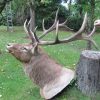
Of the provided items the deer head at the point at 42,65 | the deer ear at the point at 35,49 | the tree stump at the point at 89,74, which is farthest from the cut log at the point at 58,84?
the deer ear at the point at 35,49

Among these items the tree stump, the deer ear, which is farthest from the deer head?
the tree stump

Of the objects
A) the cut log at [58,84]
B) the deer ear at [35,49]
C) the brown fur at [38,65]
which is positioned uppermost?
the deer ear at [35,49]

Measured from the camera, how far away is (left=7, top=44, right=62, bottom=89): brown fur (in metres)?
7.16

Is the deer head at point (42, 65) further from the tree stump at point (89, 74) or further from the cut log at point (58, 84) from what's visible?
the tree stump at point (89, 74)

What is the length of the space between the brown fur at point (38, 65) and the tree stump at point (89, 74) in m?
0.43

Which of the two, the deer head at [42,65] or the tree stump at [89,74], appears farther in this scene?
the deer head at [42,65]

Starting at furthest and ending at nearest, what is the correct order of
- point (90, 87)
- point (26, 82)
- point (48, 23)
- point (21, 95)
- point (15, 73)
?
point (48, 23)
point (15, 73)
point (26, 82)
point (21, 95)
point (90, 87)

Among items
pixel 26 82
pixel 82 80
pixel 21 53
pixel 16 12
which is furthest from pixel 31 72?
pixel 16 12

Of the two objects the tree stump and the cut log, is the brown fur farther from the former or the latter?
the tree stump

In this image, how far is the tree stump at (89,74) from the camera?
271 inches

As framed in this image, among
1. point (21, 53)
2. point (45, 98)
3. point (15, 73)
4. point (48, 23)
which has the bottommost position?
point (48, 23)

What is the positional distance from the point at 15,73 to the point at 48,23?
17.8 m

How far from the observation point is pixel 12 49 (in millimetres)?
7238

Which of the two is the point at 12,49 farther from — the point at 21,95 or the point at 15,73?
the point at 15,73
